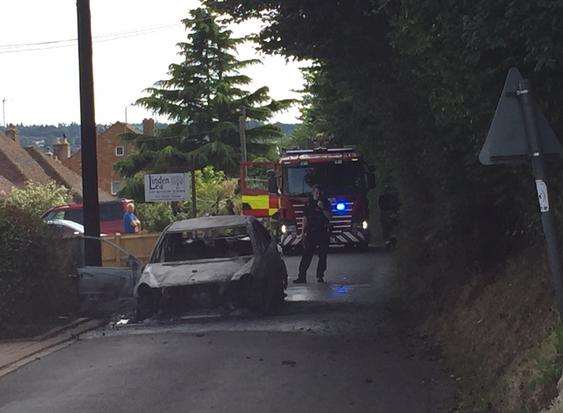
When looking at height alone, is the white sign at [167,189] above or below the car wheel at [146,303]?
Answer: above

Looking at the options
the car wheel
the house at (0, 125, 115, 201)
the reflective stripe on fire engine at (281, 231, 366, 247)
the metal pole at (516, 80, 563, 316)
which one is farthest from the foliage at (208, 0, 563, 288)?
the house at (0, 125, 115, 201)

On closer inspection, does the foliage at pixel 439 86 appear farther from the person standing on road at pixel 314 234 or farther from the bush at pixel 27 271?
the bush at pixel 27 271

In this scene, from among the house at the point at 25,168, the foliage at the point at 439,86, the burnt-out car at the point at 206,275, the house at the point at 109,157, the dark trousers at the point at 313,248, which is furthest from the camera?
the house at the point at 109,157

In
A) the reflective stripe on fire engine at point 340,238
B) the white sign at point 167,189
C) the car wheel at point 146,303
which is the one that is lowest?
the car wheel at point 146,303

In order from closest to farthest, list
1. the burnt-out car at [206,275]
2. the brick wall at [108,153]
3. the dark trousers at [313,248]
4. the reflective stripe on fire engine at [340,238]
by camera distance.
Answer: the burnt-out car at [206,275]
the dark trousers at [313,248]
the reflective stripe on fire engine at [340,238]
the brick wall at [108,153]

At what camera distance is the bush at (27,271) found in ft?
34.9

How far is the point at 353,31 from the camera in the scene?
10.0 meters

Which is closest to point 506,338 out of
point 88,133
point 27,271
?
point 27,271

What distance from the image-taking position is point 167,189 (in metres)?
22.4

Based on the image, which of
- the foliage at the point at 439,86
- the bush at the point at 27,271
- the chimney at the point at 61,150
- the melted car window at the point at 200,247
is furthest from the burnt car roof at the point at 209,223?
the chimney at the point at 61,150

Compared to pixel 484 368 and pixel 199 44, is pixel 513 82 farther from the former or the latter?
pixel 199 44

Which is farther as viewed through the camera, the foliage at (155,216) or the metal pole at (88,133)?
the foliage at (155,216)

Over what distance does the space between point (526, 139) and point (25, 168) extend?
57501mm

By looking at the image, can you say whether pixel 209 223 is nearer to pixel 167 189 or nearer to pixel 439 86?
pixel 439 86
